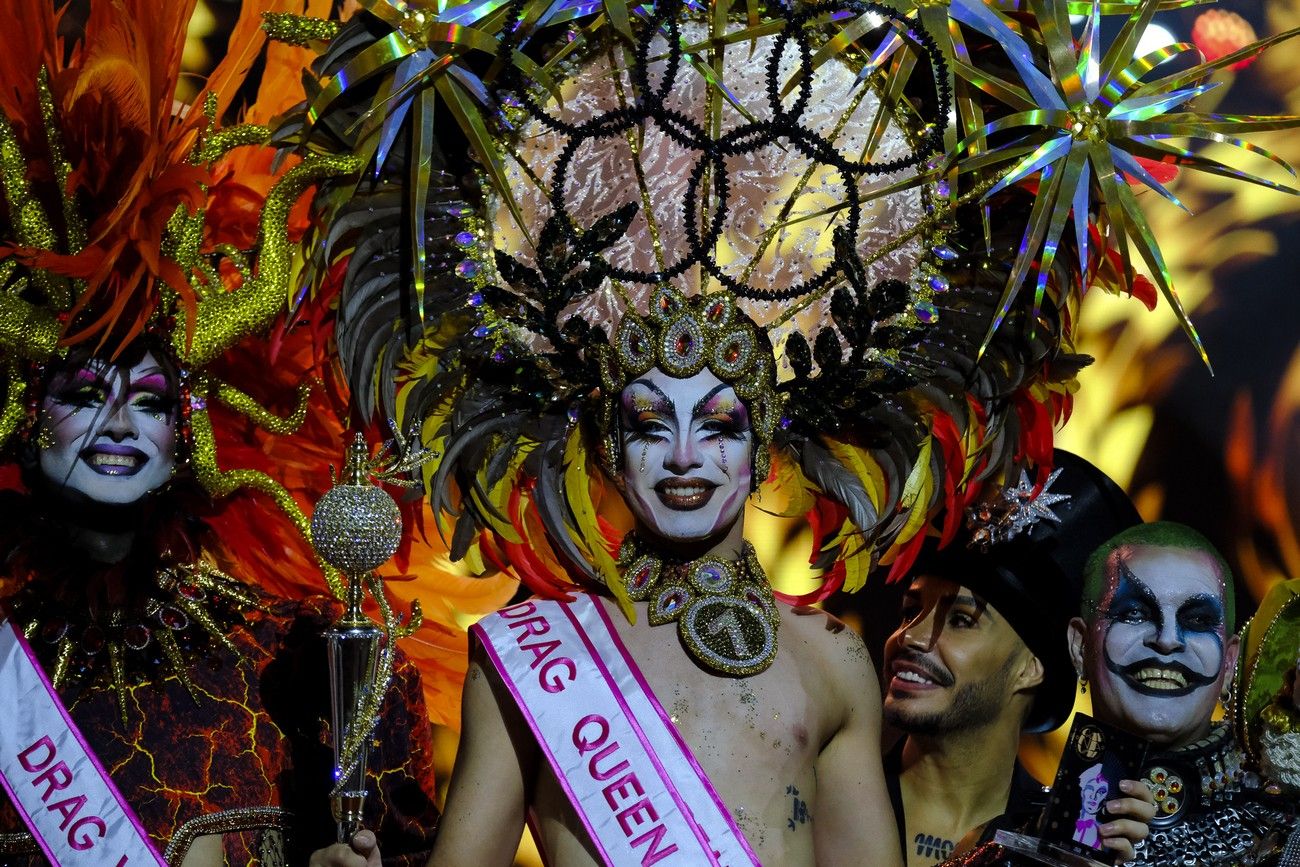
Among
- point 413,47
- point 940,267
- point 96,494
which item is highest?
point 413,47

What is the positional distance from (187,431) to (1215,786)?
2118 millimetres

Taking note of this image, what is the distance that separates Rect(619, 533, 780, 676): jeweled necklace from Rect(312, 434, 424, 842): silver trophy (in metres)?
0.56

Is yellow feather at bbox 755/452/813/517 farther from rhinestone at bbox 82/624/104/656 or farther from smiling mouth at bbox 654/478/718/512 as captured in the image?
rhinestone at bbox 82/624/104/656

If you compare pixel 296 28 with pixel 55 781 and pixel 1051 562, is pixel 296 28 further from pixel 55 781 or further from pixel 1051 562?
pixel 1051 562

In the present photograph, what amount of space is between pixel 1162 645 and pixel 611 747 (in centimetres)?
108

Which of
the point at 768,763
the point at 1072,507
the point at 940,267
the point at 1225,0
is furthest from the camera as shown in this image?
the point at 1225,0

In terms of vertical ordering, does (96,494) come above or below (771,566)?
above

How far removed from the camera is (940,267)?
385 centimetres

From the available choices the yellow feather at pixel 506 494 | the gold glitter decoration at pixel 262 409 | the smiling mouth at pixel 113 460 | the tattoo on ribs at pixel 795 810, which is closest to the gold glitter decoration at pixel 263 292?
the gold glitter decoration at pixel 262 409

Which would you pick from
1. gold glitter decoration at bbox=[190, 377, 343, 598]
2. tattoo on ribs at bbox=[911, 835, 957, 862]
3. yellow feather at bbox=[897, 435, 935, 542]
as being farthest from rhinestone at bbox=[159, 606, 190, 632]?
tattoo on ribs at bbox=[911, 835, 957, 862]

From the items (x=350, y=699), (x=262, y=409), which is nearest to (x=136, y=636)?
(x=262, y=409)

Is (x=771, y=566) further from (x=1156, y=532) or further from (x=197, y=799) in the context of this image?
(x=197, y=799)

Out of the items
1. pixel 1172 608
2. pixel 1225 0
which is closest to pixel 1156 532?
pixel 1172 608

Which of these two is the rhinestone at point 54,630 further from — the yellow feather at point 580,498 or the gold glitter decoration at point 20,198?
the yellow feather at point 580,498
